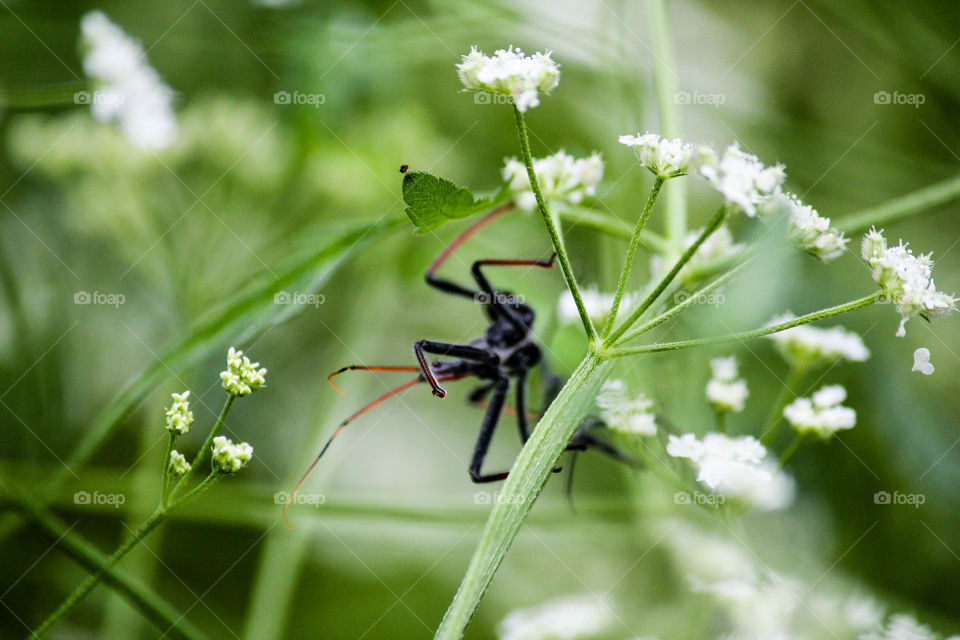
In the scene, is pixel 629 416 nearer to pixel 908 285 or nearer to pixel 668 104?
pixel 908 285

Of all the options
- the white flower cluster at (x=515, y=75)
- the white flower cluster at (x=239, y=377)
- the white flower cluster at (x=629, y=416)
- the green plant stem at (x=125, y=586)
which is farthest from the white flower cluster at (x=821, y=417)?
the green plant stem at (x=125, y=586)

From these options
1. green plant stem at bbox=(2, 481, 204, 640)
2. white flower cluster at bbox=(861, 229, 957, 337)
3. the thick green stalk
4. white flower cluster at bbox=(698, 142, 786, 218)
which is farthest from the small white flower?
white flower cluster at bbox=(861, 229, 957, 337)

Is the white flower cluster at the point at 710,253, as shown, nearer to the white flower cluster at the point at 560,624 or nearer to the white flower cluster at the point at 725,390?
the white flower cluster at the point at 725,390

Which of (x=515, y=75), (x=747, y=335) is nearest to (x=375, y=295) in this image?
(x=515, y=75)

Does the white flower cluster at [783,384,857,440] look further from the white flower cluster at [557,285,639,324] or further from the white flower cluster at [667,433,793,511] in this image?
the white flower cluster at [557,285,639,324]

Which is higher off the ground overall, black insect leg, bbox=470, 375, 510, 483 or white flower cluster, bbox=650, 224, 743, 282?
white flower cluster, bbox=650, 224, 743, 282

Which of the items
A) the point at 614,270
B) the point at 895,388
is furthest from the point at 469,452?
the point at 895,388
